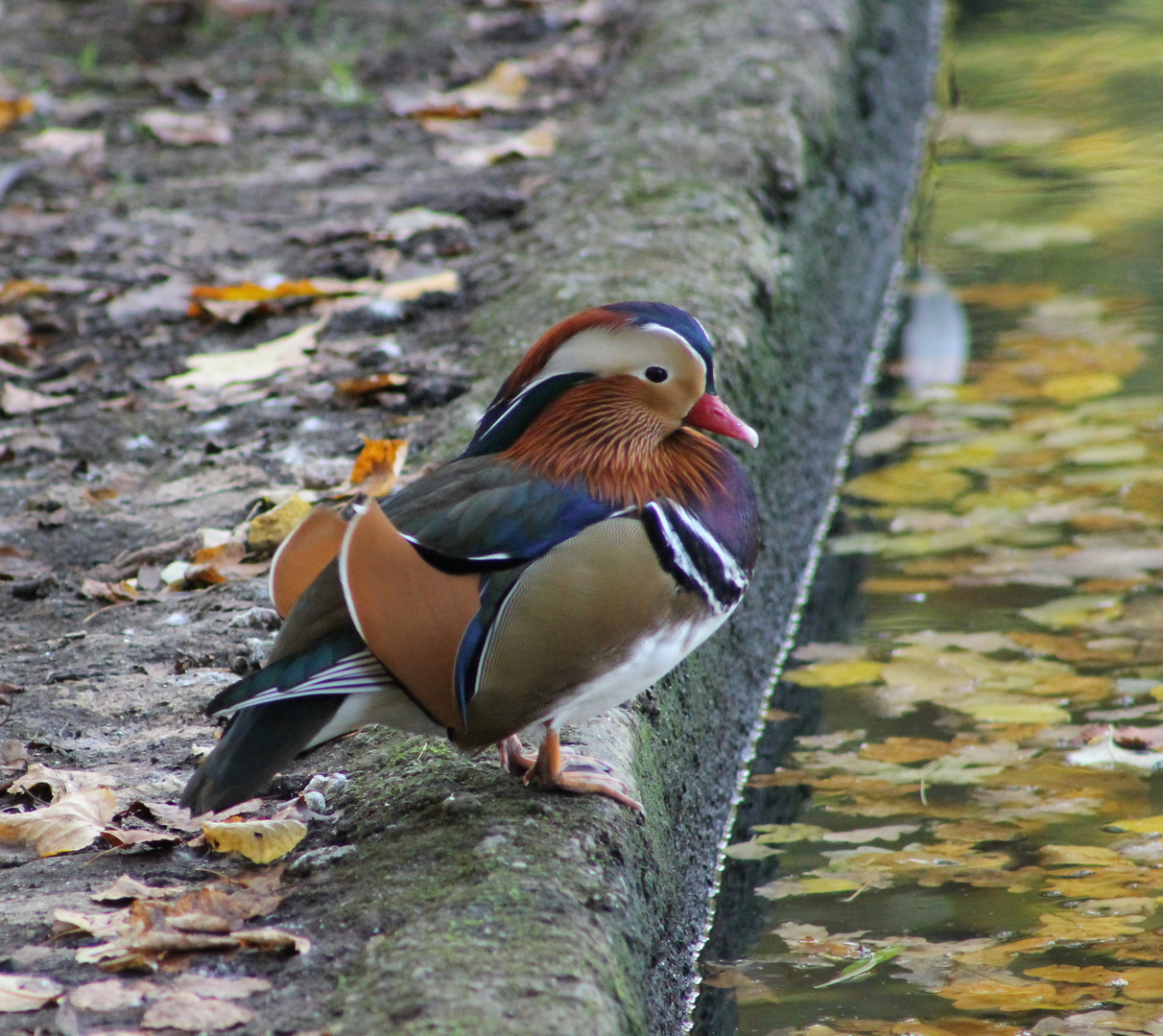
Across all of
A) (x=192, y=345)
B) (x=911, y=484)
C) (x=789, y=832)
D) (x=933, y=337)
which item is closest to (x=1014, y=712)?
(x=789, y=832)

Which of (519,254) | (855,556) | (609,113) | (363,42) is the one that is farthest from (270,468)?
(363,42)

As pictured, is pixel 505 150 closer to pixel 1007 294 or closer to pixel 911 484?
pixel 1007 294

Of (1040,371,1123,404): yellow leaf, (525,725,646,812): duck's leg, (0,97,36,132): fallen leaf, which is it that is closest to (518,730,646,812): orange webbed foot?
(525,725,646,812): duck's leg

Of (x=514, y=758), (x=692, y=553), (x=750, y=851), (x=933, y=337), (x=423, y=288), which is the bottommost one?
(x=750, y=851)

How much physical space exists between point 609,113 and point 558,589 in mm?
3397

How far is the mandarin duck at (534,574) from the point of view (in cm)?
183

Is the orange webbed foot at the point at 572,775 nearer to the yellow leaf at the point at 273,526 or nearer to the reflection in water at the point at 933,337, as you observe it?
the yellow leaf at the point at 273,526

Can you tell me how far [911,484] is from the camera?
4.13m

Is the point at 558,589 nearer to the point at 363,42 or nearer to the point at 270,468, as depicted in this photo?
the point at 270,468

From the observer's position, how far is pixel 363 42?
6.50 m

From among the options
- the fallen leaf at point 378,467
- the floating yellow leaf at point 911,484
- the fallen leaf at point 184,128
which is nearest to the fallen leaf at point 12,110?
the fallen leaf at point 184,128

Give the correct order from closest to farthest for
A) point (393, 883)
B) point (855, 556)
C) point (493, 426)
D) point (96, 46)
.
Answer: point (393, 883) < point (493, 426) < point (855, 556) < point (96, 46)

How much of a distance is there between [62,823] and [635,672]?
0.82 metres

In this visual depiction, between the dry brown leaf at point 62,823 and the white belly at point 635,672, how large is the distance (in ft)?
2.06
